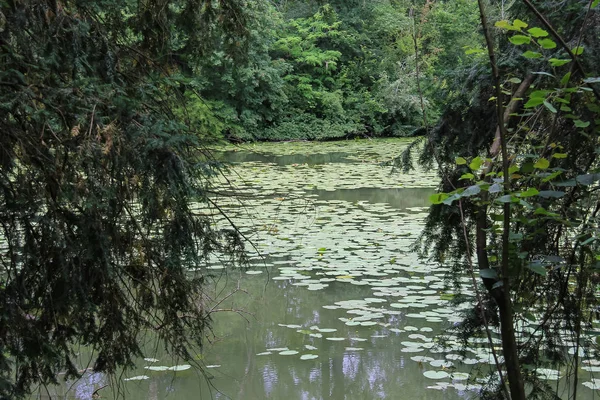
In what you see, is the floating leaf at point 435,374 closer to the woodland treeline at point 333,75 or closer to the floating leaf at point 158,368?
the floating leaf at point 158,368

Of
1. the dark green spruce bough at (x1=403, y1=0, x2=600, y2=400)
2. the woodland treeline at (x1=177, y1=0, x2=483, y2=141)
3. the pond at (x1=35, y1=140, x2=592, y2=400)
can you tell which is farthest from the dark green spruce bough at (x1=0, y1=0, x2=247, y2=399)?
the woodland treeline at (x1=177, y1=0, x2=483, y2=141)

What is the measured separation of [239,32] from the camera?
282 centimetres

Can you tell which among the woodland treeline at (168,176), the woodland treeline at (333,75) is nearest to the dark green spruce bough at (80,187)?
the woodland treeline at (168,176)

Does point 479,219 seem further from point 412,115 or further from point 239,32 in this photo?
point 412,115

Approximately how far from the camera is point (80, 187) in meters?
1.86

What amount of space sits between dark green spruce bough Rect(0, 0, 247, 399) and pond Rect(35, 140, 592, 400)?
0.28 metres

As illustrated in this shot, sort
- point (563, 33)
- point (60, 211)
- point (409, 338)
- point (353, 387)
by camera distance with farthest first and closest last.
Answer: point (409, 338) < point (353, 387) < point (563, 33) < point (60, 211)

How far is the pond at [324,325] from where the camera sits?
335cm

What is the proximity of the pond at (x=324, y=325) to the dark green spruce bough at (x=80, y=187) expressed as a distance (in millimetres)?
277

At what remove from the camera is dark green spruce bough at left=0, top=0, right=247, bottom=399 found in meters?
1.82

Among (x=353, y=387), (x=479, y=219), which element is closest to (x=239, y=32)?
(x=479, y=219)

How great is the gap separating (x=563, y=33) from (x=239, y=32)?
132 centimetres

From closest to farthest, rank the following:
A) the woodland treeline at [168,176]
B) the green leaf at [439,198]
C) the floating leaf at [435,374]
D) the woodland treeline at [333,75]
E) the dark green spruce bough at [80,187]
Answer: the green leaf at [439,198]
the woodland treeline at [168,176]
the dark green spruce bough at [80,187]
the floating leaf at [435,374]
the woodland treeline at [333,75]

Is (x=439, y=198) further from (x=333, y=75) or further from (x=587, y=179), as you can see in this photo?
(x=333, y=75)
